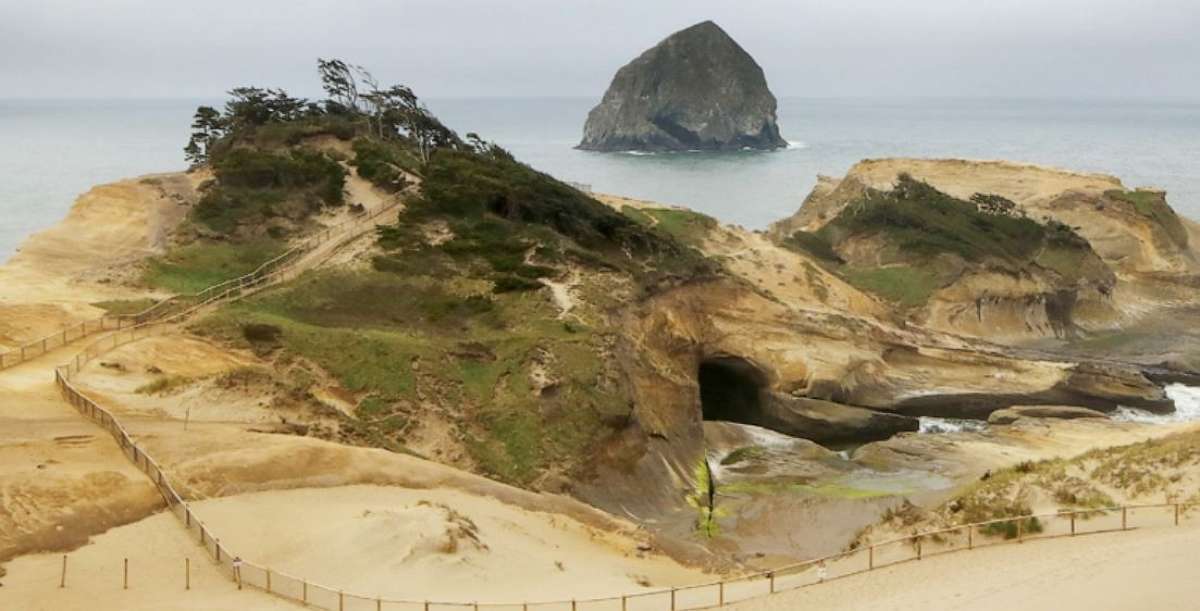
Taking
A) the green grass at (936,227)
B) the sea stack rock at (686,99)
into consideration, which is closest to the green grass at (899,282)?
the green grass at (936,227)

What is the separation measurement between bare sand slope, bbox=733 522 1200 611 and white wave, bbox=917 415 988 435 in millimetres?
25588

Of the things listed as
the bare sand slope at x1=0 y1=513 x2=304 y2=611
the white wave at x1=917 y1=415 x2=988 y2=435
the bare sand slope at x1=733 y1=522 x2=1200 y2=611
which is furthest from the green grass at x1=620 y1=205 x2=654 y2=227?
the bare sand slope at x1=0 y1=513 x2=304 y2=611

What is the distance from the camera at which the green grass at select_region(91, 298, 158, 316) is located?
35531 millimetres

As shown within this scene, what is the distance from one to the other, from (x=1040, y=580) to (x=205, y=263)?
105 feet

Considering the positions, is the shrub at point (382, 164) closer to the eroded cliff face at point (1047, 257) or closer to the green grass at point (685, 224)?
the green grass at point (685, 224)

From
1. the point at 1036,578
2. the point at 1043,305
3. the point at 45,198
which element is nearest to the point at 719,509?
the point at 1036,578

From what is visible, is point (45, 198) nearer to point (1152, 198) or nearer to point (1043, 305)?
point (1043, 305)

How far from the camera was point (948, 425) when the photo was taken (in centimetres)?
4881

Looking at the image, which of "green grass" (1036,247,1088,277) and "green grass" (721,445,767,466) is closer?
"green grass" (721,445,767,466)

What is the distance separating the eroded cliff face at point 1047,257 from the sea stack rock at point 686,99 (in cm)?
8467

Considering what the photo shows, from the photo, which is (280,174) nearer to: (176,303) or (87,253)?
(87,253)

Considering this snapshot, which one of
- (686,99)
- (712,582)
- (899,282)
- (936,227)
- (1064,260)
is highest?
(686,99)

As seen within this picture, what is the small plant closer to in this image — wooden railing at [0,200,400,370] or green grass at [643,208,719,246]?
wooden railing at [0,200,400,370]

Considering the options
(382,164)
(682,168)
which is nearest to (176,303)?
(382,164)
